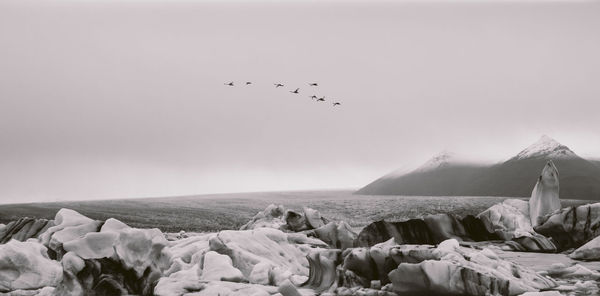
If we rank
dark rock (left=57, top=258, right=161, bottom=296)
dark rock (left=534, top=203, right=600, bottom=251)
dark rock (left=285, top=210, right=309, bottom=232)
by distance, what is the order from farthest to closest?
dark rock (left=285, top=210, right=309, bottom=232), dark rock (left=534, top=203, right=600, bottom=251), dark rock (left=57, top=258, right=161, bottom=296)

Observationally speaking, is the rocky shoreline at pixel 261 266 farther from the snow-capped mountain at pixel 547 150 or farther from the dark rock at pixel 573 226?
the snow-capped mountain at pixel 547 150

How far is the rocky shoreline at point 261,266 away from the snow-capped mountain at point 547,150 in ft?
340

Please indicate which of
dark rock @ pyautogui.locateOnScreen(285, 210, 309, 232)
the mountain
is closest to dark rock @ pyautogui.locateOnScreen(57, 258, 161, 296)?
dark rock @ pyautogui.locateOnScreen(285, 210, 309, 232)

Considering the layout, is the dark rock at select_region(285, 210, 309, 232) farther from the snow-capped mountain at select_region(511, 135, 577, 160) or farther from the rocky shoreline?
the snow-capped mountain at select_region(511, 135, 577, 160)

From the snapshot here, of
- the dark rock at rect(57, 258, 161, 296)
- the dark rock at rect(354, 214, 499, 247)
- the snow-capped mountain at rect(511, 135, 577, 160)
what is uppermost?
the snow-capped mountain at rect(511, 135, 577, 160)

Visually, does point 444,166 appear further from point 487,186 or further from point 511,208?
point 511,208

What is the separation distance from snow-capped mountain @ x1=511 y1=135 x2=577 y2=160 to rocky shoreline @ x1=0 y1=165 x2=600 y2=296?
340 ft

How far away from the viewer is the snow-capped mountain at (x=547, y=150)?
122m

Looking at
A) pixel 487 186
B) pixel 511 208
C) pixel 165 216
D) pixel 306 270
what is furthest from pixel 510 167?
pixel 306 270

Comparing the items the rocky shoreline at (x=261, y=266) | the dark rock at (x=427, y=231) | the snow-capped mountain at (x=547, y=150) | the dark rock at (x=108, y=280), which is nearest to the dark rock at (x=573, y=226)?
the rocky shoreline at (x=261, y=266)

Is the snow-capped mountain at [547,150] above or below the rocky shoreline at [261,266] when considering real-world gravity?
above

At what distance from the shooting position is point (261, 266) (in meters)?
19.2

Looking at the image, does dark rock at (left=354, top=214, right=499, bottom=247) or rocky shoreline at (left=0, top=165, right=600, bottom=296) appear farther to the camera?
dark rock at (left=354, top=214, right=499, bottom=247)

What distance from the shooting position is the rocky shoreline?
51.3 feet
